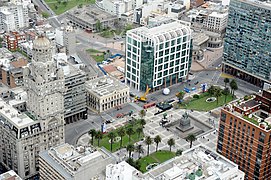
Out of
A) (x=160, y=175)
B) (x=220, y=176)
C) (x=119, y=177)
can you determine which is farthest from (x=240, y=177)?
(x=119, y=177)

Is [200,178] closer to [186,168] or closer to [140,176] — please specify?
[186,168]

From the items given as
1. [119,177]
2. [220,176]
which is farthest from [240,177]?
[119,177]

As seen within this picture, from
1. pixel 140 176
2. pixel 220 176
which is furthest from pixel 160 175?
pixel 220 176

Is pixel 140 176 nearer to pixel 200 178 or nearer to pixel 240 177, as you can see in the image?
pixel 200 178

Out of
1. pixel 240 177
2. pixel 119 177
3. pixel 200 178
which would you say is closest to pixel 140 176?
pixel 119 177

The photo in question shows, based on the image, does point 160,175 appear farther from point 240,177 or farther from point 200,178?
point 240,177
